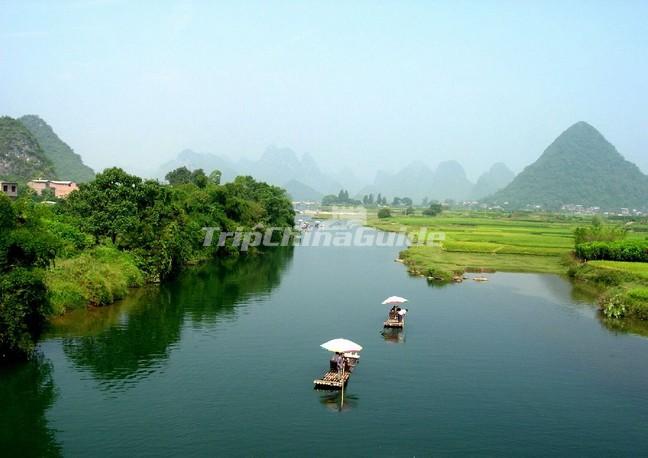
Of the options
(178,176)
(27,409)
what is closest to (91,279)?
(27,409)

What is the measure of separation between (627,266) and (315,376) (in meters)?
41.5

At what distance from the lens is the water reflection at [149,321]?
28.0 m

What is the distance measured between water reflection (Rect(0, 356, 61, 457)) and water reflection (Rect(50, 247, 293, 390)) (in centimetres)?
208

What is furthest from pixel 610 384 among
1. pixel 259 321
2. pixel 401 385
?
pixel 259 321

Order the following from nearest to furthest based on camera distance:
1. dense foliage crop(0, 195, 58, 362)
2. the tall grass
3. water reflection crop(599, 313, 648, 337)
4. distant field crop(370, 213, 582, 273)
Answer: dense foliage crop(0, 195, 58, 362) → the tall grass → water reflection crop(599, 313, 648, 337) → distant field crop(370, 213, 582, 273)

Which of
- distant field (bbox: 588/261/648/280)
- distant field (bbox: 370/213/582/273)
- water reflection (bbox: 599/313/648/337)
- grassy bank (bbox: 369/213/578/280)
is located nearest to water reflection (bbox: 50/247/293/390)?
grassy bank (bbox: 369/213/578/280)

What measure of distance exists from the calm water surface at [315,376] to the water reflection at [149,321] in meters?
0.16

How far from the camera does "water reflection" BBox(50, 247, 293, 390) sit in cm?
2803

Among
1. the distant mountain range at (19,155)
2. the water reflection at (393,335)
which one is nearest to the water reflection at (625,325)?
the water reflection at (393,335)

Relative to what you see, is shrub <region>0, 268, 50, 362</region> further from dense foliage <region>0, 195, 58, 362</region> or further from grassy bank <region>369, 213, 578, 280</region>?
grassy bank <region>369, 213, 578, 280</region>

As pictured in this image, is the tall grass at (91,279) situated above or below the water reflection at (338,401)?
above

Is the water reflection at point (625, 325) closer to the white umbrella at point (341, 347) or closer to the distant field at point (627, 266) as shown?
the distant field at point (627, 266)

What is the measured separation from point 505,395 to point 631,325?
18991 mm

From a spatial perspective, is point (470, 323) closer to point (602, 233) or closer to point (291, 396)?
point (291, 396)
